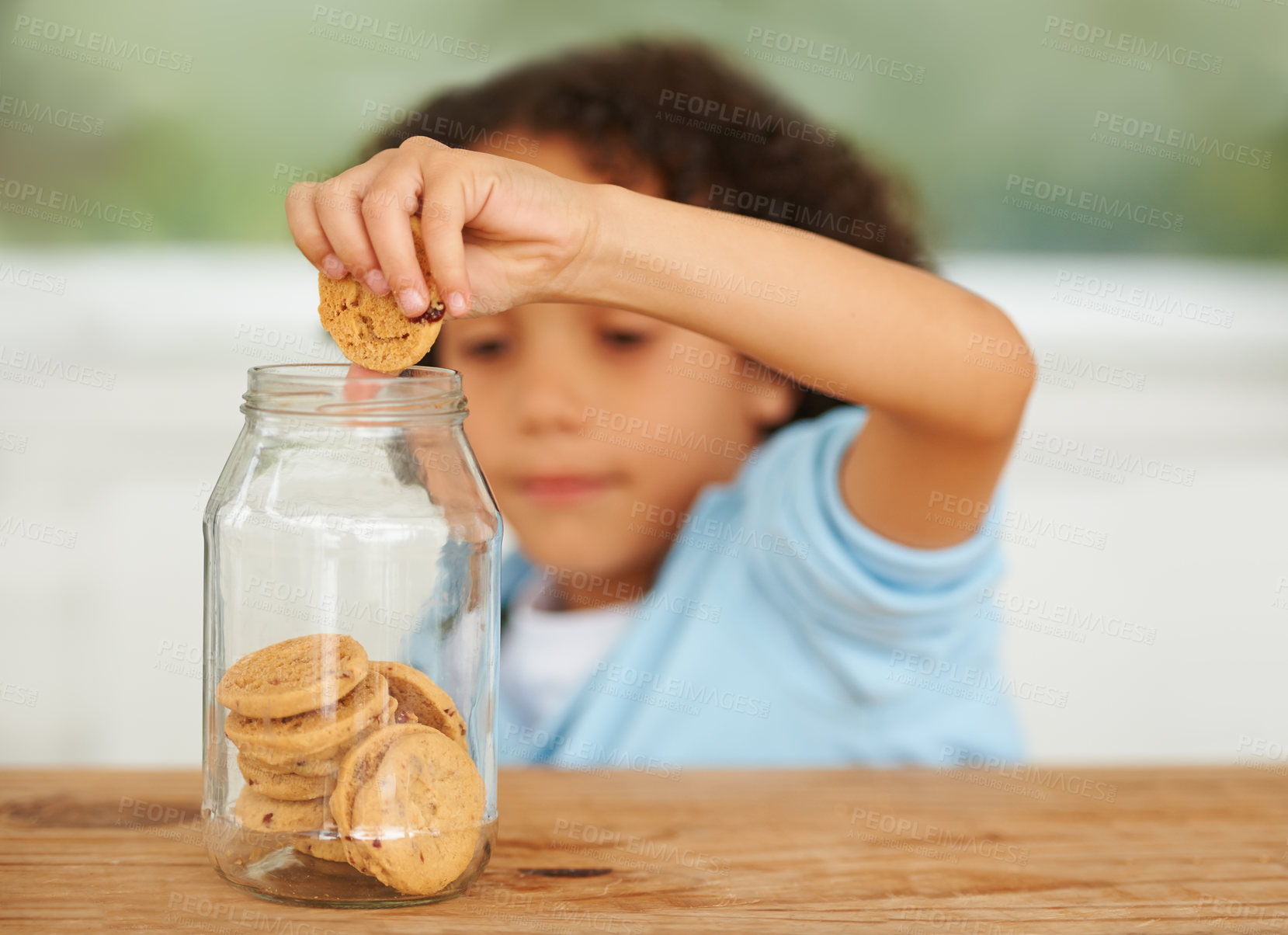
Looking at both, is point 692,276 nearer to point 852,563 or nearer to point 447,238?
point 447,238

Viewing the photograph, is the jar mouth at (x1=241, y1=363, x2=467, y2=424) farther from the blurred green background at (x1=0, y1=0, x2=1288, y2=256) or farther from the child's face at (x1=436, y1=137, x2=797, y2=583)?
the blurred green background at (x1=0, y1=0, x2=1288, y2=256)

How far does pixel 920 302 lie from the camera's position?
2.19ft

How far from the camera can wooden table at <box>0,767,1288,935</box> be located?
501 millimetres

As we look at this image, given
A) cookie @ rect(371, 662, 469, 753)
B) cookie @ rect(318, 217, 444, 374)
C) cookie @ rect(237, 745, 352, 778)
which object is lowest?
cookie @ rect(237, 745, 352, 778)

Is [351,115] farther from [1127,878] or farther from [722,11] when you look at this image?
[1127,878]

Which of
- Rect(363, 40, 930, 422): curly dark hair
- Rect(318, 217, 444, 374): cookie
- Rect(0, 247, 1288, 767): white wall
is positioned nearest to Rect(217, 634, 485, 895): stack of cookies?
Rect(318, 217, 444, 374): cookie

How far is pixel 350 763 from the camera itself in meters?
0.48

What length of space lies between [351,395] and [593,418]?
0.69 metres

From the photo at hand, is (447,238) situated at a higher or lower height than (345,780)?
higher

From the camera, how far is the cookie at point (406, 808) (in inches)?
18.7

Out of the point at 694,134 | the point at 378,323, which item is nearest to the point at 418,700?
the point at 378,323

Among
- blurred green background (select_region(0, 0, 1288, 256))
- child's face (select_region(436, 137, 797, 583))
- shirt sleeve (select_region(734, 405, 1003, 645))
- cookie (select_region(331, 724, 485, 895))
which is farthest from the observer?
blurred green background (select_region(0, 0, 1288, 256))

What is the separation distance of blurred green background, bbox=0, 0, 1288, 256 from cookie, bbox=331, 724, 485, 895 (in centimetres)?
132

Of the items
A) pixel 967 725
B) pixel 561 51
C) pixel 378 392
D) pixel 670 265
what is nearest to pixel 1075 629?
pixel 967 725
